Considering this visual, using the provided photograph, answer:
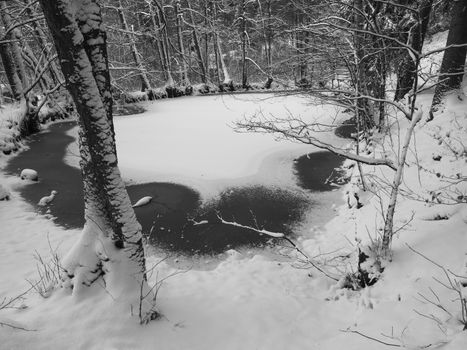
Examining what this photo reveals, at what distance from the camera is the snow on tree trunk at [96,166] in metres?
3.18

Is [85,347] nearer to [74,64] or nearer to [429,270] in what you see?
[74,64]

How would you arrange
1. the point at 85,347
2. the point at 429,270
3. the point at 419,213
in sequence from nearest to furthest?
the point at 85,347, the point at 429,270, the point at 419,213

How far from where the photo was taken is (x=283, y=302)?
463cm

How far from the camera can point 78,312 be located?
363 centimetres

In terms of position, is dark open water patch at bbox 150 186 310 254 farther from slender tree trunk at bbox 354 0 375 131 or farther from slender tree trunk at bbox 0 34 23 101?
slender tree trunk at bbox 0 34 23 101

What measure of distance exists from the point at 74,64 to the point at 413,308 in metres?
4.35

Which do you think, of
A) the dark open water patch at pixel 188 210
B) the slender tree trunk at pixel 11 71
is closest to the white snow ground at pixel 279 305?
the dark open water patch at pixel 188 210

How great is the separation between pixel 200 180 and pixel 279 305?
18.2 ft

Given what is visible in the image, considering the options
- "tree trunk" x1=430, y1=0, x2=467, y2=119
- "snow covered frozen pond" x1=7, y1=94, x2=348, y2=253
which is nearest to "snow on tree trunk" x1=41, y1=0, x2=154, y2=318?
"snow covered frozen pond" x1=7, y1=94, x2=348, y2=253

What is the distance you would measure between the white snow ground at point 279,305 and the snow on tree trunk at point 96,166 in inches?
11.1

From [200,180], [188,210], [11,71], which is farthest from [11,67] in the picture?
[188,210]

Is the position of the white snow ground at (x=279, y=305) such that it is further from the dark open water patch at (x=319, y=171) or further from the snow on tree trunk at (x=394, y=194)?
the dark open water patch at (x=319, y=171)

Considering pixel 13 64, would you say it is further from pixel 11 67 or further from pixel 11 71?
pixel 11 71

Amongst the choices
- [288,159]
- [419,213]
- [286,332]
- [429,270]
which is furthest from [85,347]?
[288,159]
